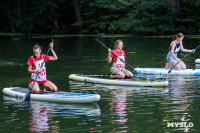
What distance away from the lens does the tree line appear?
36969 mm

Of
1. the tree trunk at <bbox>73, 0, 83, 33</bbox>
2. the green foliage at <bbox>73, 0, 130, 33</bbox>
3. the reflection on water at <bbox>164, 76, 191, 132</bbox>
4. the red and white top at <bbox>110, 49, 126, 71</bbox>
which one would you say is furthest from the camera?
the tree trunk at <bbox>73, 0, 83, 33</bbox>

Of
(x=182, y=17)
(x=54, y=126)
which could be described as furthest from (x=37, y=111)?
(x=182, y=17)

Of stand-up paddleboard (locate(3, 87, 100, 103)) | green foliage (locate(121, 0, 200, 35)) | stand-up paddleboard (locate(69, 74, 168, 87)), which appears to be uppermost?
green foliage (locate(121, 0, 200, 35))

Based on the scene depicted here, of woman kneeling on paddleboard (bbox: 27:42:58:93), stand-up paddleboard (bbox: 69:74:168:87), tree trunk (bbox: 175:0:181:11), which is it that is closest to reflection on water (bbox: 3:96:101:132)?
woman kneeling on paddleboard (bbox: 27:42:58:93)

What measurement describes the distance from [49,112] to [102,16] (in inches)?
1322

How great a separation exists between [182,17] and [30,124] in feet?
101

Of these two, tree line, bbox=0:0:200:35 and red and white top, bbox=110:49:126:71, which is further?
tree line, bbox=0:0:200:35

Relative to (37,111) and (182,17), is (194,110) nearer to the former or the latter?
(37,111)

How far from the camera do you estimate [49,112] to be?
360 inches

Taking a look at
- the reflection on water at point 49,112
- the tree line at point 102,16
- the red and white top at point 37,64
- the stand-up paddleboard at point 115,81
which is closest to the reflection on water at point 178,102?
the stand-up paddleboard at point 115,81

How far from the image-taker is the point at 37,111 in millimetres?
9266

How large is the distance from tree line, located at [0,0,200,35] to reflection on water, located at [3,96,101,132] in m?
27.3

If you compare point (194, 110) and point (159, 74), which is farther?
point (159, 74)

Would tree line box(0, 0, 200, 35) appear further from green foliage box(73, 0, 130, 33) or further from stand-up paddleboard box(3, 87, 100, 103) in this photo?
stand-up paddleboard box(3, 87, 100, 103)
